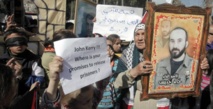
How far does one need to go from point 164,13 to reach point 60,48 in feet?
3.02

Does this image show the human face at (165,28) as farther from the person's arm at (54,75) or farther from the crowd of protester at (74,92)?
the person's arm at (54,75)

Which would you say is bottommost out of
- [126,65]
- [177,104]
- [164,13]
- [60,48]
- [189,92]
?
[177,104]

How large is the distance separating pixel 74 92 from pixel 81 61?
20 centimetres

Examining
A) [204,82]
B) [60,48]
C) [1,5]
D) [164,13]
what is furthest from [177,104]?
[1,5]

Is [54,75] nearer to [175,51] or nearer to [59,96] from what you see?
[59,96]

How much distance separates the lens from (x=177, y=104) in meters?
3.39

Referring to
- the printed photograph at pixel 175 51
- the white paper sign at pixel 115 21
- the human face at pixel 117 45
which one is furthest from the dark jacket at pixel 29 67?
the human face at pixel 117 45

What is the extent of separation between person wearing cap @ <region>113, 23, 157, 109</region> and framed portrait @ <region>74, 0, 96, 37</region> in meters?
1.65

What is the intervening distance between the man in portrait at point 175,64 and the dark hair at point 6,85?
3.98 ft

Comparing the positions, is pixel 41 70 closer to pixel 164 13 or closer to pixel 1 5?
pixel 164 13

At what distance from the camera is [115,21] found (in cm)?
513

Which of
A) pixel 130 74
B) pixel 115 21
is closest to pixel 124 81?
pixel 130 74

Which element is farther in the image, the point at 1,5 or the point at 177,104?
the point at 1,5

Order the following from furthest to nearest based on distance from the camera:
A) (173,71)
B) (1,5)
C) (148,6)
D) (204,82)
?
1. (1,5)
2. (204,82)
3. (173,71)
4. (148,6)
